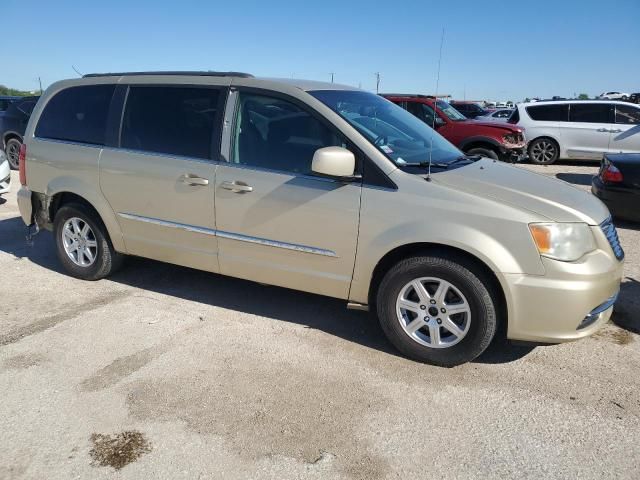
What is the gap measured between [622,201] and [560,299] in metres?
4.54

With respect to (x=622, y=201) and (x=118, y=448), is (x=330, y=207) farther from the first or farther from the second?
(x=622, y=201)

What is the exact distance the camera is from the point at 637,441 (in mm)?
2686

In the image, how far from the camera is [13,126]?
11195 mm

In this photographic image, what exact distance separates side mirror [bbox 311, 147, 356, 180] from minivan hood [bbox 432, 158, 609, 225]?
56cm

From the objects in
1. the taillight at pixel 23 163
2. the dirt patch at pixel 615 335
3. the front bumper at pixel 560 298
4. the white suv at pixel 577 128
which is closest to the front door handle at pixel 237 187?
the front bumper at pixel 560 298

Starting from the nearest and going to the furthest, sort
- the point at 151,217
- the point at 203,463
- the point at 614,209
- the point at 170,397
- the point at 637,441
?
the point at 203,463 < the point at 637,441 < the point at 170,397 < the point at 151,217 < the point at 614,209

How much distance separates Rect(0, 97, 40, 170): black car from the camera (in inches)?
440

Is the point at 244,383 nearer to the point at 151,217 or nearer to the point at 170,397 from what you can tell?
the point at 170,397

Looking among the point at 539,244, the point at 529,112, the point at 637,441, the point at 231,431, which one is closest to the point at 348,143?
the point at 539,244

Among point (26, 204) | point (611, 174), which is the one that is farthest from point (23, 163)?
point (611, 174)

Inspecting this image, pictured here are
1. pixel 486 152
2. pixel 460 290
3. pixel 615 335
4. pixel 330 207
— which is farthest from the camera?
pixel 486 152

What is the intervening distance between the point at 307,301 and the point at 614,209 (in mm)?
4727

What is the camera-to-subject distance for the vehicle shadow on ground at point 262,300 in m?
3.77

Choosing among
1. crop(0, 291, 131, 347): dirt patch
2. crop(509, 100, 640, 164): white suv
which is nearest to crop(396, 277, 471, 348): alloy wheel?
crop(0, 291, 131, 347): dirt patch
